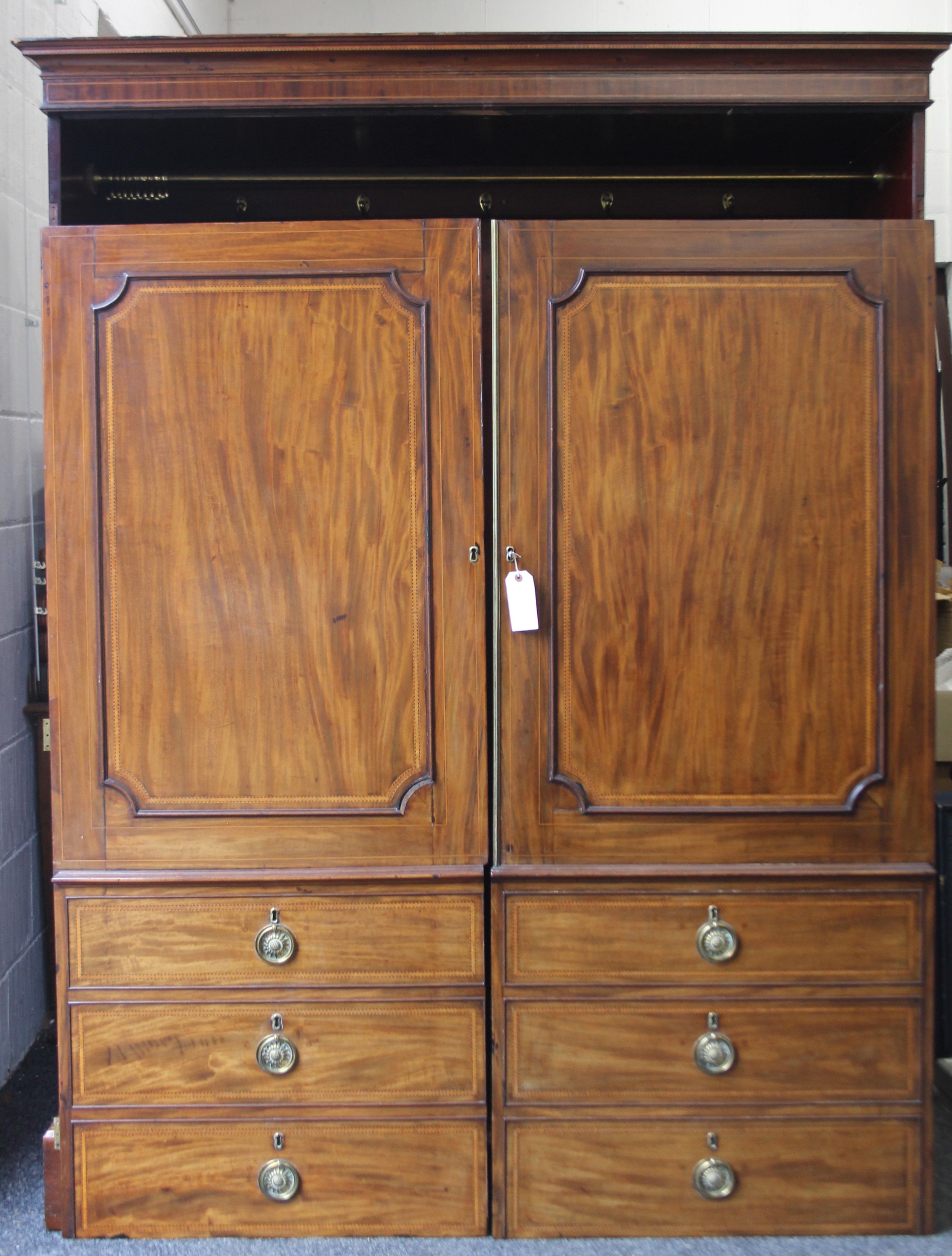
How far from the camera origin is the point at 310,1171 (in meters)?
1.57

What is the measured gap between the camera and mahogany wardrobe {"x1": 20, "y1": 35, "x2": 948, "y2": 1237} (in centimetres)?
150

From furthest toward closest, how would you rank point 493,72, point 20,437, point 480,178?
point 20,437 < point 480,178 < point 493,72

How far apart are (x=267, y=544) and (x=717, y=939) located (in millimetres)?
1004

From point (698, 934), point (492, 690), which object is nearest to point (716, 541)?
point (492, 690)

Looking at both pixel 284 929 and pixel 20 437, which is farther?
pixel 20 437

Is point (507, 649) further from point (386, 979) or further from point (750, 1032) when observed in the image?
point (750, 1032)

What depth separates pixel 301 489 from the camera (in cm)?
153

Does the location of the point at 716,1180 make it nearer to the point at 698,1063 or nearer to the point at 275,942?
the point at 698,1063

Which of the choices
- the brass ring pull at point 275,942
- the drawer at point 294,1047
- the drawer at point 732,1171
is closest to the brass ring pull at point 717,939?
the drawer at point 732,1171

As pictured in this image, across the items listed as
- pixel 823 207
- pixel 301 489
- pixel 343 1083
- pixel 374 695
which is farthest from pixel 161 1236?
pixel 823 207

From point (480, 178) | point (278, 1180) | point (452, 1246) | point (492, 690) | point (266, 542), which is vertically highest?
point (480, 178)

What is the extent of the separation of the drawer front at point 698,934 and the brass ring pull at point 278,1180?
1.62ft

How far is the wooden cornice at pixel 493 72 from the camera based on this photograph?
4.84ft

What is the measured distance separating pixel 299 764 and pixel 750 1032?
89 centimetres
